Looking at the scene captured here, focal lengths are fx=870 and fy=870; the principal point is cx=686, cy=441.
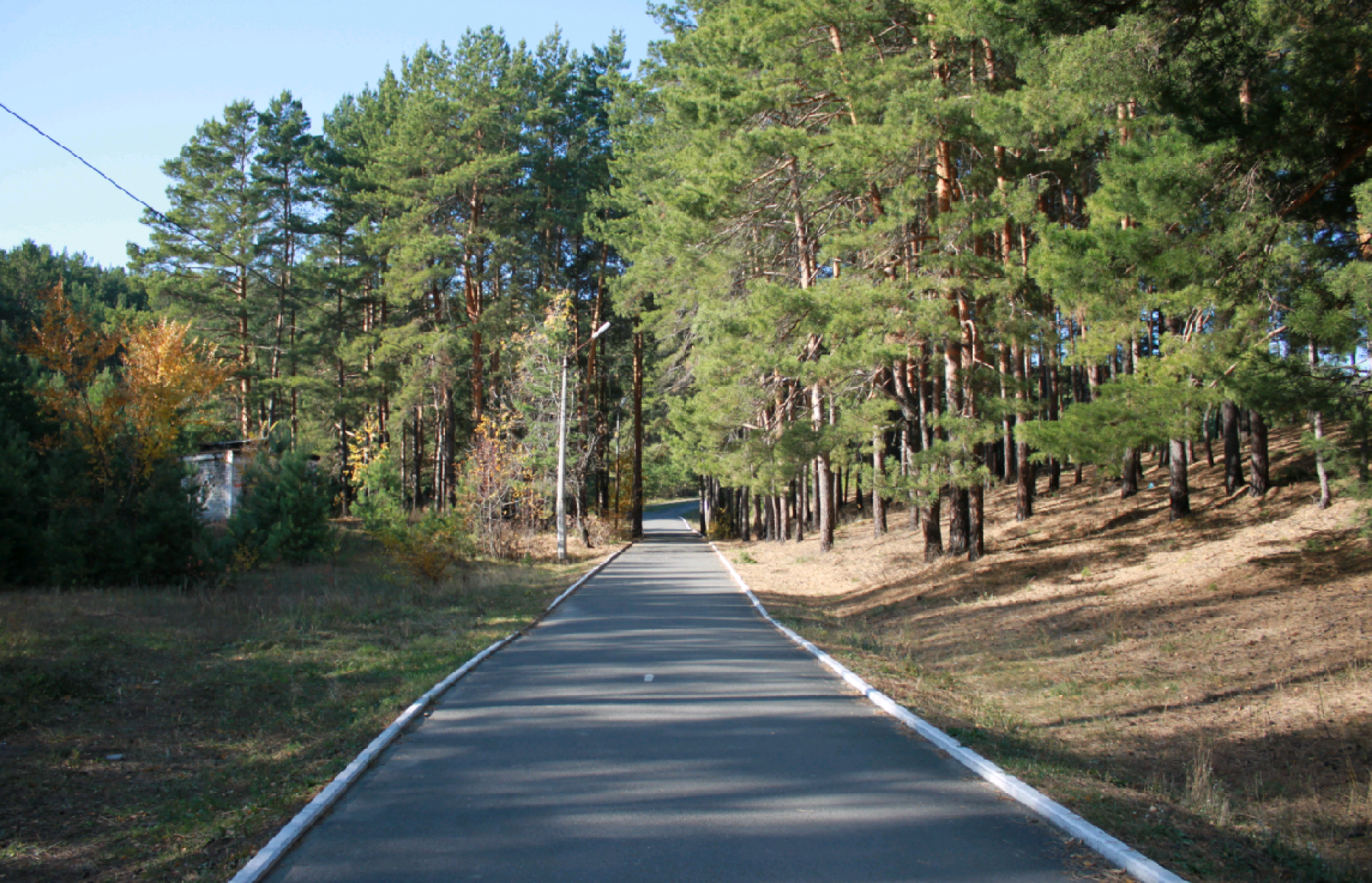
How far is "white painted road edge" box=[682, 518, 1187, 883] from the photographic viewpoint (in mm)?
4172

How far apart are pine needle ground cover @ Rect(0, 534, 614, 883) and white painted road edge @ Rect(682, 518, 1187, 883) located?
4.44m

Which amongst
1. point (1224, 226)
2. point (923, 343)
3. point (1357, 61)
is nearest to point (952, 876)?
point (1224, 226)

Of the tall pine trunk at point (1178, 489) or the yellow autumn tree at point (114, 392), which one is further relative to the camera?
the yellow autumn tree at point (114, 392)

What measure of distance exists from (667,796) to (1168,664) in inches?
273

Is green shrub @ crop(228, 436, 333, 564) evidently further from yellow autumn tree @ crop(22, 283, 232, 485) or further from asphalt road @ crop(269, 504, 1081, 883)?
asphalt road @ crop(269, 504, 1081, 883)

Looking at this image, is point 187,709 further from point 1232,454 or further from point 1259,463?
point 1232,454

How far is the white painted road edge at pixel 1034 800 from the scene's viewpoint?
4.17m

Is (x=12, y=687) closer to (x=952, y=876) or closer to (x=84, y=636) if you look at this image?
(x=84, y=636)

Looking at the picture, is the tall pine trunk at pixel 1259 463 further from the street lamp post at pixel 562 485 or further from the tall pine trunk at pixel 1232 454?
the street lamp post at pixel 562 485

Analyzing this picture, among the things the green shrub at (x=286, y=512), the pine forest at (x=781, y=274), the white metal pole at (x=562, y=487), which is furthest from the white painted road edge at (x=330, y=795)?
the white metal pole at (x=562, y=487)

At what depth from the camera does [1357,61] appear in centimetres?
816

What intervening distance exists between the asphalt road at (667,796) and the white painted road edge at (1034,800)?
14 cm

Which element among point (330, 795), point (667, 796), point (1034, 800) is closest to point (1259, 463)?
point (1034, 800)

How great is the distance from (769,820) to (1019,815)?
1464 mm
